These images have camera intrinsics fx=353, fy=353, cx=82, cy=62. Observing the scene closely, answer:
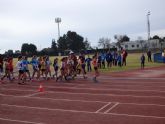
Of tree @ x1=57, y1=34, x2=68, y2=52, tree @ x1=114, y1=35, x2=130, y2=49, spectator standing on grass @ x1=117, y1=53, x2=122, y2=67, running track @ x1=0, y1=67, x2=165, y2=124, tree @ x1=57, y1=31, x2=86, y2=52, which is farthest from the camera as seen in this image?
tree @ x1=114, y1=35, x2=130, y2=49

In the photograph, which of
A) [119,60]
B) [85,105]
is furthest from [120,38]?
[85,105]

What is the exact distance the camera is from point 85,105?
524 inches

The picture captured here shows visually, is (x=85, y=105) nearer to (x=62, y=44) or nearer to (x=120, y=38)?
(x=62, y=44)

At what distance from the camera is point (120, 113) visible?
1163 centimetres

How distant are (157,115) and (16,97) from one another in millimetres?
7243

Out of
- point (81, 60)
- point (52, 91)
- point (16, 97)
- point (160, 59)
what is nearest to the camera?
point (16, 97)

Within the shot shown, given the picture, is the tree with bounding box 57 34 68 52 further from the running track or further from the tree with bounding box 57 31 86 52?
the running track

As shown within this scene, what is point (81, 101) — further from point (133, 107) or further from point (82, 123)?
point (82, 123)

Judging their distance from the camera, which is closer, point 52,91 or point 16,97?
point 16,97

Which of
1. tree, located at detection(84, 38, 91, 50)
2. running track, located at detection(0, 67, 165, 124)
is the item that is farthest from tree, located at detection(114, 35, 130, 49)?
running track, located at detection(0, 67, 165, 124)

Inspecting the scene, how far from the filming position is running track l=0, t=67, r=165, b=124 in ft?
36.0

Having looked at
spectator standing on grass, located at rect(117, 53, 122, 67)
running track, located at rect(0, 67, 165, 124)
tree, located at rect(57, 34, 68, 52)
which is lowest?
running track, located at rect(0, 67, 165, 124)

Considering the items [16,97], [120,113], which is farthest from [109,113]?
[16,97]

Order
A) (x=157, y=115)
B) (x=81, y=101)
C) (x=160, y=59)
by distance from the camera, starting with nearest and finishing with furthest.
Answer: (x=157, y=115) < (x=81, y=101) < (x=160, y=59)
